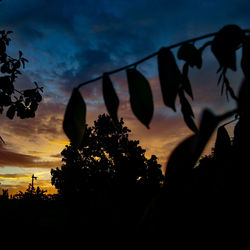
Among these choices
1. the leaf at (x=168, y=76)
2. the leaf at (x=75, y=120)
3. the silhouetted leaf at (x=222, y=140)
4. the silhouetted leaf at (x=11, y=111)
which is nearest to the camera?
the leaf at (x=168, y=76)

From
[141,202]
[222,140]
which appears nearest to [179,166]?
[141,202]

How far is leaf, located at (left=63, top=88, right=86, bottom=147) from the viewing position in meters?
0.62

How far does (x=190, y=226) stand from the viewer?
0.43 metres

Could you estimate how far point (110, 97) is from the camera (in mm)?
595

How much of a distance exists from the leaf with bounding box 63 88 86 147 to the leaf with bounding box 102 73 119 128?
8 centimetres

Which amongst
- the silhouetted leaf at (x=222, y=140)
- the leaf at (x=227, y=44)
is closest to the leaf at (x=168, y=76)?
the leaf at (x=227, y=44)

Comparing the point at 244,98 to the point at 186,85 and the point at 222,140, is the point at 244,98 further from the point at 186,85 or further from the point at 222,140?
the point at 222,140

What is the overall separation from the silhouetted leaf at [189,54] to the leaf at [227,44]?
13 centimetres

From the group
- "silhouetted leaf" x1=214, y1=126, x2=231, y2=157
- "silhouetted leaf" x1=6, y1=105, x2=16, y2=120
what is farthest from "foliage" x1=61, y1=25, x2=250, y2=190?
"silhouetted leaf" x1=6, y1=105, x2=16, y2=120

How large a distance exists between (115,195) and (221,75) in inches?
19.1

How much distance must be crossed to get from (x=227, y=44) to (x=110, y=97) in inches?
12.3

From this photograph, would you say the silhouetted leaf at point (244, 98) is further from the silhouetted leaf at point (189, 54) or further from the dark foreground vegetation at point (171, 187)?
the silhouetted leaf at point (189, 54)

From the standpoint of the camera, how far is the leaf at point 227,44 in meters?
→ 0.53

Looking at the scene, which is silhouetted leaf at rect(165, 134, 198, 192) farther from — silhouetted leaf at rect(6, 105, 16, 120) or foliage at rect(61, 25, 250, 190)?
silhouetted leaf at rect(6, 105, 16, 120)
